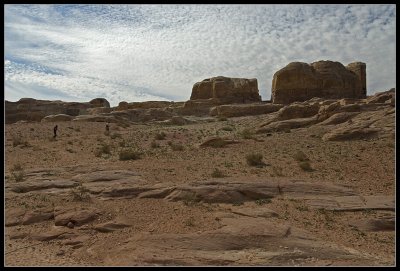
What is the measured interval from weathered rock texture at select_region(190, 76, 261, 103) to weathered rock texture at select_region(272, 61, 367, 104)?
6.45 metres

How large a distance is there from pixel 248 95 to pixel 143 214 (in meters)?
46.0

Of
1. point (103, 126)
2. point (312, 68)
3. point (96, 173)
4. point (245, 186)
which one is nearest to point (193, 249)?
point (245, 186)

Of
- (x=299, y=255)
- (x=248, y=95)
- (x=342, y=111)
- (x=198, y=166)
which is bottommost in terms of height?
(x=299, y=255)

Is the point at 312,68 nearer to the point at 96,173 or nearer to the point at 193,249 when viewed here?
the point at 96,173

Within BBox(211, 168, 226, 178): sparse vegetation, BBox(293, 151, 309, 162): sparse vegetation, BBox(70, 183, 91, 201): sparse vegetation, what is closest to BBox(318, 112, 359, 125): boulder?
BBox(293, 151, 309, 162): sparse vegetation

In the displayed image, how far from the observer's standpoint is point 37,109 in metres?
53.0

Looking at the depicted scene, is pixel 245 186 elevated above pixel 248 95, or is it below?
below

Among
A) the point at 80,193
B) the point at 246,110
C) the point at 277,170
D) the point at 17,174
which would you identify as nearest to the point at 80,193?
the point at 80,193

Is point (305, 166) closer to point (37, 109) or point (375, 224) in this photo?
point (375, 224)

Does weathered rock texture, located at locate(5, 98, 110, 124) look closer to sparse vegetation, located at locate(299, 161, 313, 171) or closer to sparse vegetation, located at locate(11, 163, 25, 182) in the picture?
sparse vegetation, located at locate(11, 163, 25, 182)

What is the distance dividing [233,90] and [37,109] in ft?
89.4

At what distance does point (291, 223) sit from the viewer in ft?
28.7

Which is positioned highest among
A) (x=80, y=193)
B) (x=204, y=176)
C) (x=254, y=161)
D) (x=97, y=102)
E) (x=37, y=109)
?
(x=97, y=102)

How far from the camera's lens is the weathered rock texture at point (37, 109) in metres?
51.3
